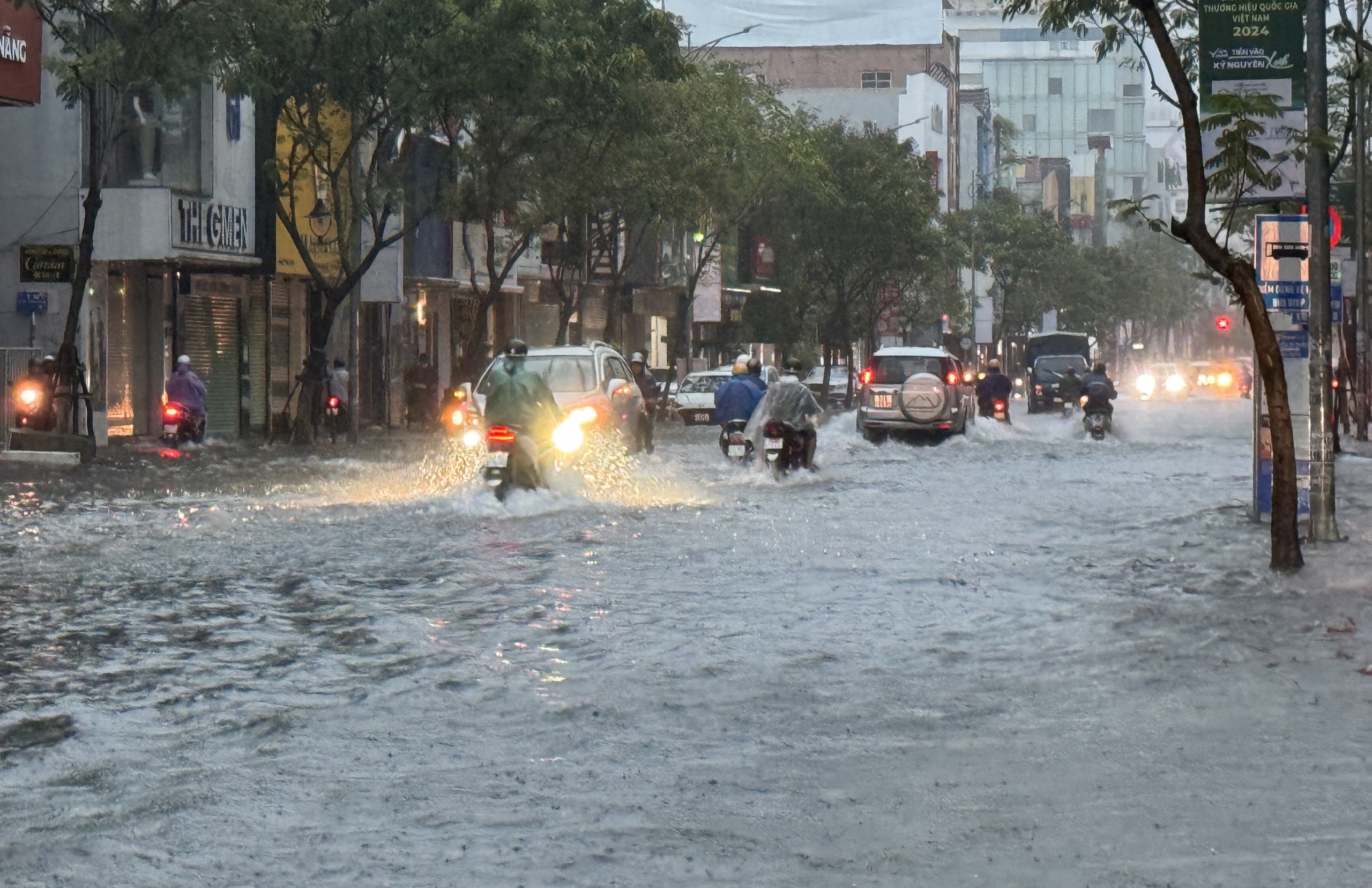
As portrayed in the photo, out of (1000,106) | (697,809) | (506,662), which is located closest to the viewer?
(697,809)

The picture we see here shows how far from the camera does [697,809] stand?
21.2ft

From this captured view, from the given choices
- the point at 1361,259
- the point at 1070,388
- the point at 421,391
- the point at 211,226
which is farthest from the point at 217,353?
the point at 1361,259

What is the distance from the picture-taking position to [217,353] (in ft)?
128

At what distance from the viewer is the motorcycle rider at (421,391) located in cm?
4400

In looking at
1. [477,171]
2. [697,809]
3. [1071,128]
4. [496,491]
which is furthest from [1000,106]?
[697,809]

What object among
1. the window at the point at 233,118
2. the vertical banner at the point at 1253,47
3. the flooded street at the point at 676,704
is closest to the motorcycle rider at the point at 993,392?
the window at the point at 233,118

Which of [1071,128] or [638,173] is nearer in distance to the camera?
[638,173]

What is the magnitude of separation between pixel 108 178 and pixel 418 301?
608 inches

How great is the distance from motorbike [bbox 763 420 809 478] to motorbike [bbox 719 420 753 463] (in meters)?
0.59

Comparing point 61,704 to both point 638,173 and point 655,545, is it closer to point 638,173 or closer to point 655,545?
point 655,545

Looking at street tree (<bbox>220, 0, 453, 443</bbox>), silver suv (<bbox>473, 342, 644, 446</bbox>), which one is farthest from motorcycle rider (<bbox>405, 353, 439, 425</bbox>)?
silver suv (<bbox>473, 342, 644, 446</bbox>)

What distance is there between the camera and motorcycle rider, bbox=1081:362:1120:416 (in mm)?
36156

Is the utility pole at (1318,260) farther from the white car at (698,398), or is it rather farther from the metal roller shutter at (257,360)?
the white car at (698,398)

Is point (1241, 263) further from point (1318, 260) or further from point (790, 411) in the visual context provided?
point (790, 411)
